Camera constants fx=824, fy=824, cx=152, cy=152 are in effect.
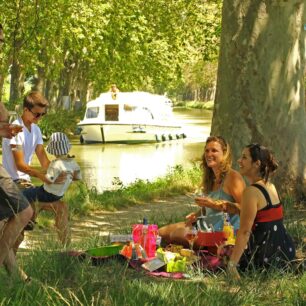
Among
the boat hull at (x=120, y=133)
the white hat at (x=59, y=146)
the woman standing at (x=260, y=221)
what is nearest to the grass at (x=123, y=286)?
the woman standing at (x=260, y=221)

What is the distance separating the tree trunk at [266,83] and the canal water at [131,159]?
220 inches

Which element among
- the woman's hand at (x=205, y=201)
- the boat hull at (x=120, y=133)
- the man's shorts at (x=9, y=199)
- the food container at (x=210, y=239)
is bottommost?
the boat hull at (x=120, y=133)

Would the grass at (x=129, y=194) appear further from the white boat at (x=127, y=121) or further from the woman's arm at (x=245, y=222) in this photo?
the white boat at (x=127, y=121)

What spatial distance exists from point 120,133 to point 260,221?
3359cm

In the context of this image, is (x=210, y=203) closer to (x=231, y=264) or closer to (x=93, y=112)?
(x=231, y=264)

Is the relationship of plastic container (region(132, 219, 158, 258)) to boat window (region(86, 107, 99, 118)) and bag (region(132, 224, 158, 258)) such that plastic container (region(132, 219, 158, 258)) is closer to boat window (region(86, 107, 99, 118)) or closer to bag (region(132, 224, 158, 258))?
bag (region(132, 224, 158, 258))

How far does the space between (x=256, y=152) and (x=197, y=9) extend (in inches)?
1101

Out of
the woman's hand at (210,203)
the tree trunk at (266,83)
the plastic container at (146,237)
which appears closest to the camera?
the woman's hand at (210,203)

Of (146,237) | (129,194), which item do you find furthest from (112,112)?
(146,237)

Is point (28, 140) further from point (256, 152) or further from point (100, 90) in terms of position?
point (100, 90)

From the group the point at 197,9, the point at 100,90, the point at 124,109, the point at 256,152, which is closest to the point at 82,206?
the point at 256,152

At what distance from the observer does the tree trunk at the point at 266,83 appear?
11.7 metres

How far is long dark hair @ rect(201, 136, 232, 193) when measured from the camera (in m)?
7.81

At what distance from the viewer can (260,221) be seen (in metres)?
6.85
